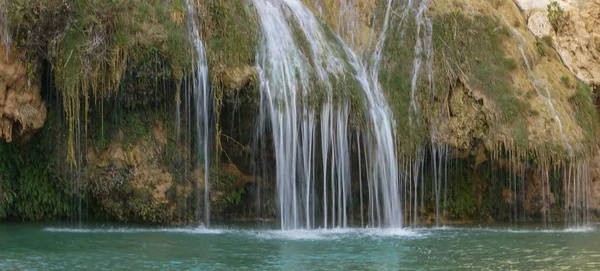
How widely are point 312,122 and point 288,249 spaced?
362 centimetres

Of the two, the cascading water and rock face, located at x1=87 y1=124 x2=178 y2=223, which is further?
rock face, located at x1=87 y1=124 x2=178 y2=223

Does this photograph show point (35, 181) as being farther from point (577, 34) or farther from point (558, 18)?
point (577, 34)

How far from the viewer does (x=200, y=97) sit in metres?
14.8

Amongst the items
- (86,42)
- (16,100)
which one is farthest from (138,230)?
(86,42)

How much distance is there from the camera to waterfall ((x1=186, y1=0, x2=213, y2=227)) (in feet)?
48.5

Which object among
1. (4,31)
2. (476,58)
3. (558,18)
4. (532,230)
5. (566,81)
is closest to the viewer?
(4,31)

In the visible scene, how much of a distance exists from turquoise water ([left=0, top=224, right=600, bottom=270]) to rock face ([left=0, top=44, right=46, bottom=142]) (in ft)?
5.62

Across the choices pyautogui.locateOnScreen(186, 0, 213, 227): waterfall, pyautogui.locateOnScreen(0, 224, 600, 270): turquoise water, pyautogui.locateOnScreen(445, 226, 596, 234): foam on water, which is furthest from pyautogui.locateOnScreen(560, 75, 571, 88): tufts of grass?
pyautogui.locateOnScreen(186, 0, 213, 227): waterfall

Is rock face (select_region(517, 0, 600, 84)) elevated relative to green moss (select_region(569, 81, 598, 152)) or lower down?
elevated

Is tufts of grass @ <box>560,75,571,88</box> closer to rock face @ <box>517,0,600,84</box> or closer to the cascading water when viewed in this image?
rock face @ <box>517,0,600,84</box>

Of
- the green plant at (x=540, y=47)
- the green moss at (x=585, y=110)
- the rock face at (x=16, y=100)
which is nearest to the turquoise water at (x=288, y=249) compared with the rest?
the rock face at (x=16, y=100)

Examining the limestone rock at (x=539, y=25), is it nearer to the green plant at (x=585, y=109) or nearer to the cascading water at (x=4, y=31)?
the green plant at (x=585, y=109)

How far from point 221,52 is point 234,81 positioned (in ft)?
2.16

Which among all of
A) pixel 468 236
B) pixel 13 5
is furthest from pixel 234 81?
pixel 468 236
